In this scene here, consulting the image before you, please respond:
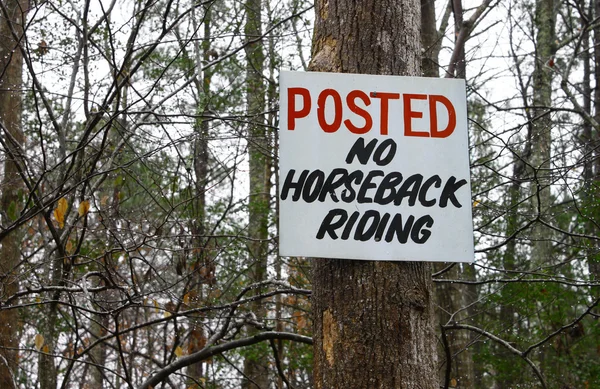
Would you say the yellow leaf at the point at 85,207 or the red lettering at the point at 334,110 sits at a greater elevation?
the yellow leaf at the point at 85,207

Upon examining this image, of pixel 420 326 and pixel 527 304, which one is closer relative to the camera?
pixel 420 326

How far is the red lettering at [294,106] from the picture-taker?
178 cm

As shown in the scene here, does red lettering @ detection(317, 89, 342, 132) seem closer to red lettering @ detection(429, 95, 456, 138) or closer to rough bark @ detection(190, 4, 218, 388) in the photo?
red lettering @ detection(429, 95, 456, 138)

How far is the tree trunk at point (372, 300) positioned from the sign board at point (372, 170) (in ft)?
0.17

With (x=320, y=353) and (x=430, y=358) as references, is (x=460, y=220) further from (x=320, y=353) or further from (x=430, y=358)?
(x=320, y=353)

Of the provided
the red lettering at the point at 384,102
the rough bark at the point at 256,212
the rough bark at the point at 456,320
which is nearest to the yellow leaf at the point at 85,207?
the rough bark at the point at 256,212

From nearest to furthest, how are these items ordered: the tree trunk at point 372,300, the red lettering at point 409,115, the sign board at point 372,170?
the tree trunk at point 372,300 < the sign board at point 372,170 < the red lettering at point 409,115

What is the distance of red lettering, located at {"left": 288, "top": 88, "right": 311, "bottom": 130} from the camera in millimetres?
1776

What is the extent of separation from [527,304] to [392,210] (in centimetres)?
674

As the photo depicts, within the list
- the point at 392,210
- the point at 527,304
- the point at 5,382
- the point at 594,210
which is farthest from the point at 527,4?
the point at 392,210

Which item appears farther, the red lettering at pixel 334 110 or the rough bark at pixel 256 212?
the rough bark at pixel 256 212

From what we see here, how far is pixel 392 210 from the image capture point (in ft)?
5.72

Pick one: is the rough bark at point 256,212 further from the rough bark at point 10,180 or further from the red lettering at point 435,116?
the red lettering at point 435,116

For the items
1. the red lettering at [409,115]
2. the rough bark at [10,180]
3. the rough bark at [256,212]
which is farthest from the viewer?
the rough bark at [256,212]
